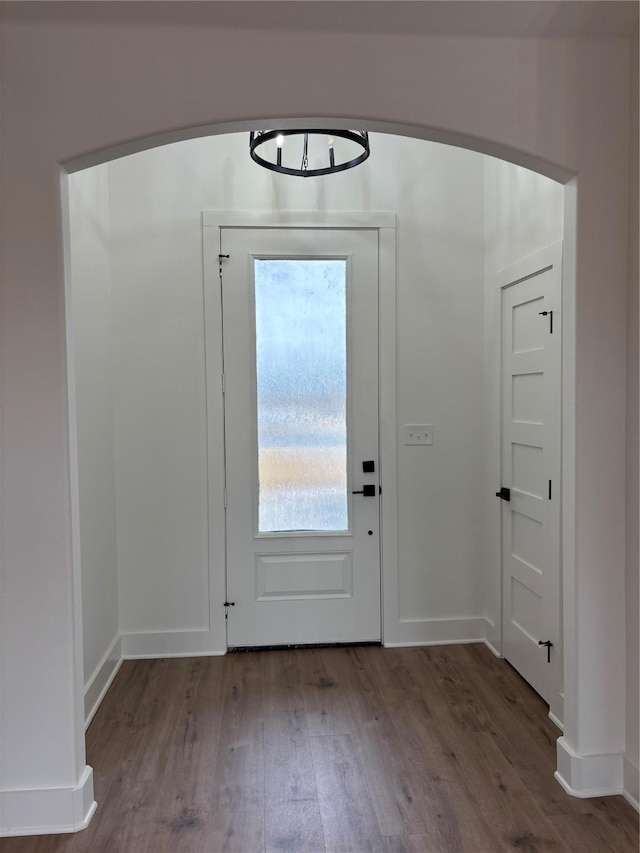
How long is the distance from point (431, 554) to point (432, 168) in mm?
2153

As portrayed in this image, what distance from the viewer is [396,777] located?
2318 millimetres

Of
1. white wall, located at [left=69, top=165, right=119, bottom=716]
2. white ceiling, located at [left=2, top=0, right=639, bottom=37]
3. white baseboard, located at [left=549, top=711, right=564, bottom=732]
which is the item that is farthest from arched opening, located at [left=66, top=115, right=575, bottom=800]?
white ceiling, located at [left=2, top=0, right=639, bottom=37]

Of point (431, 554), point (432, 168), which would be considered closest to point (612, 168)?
point (432, 168)

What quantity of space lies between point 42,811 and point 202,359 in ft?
6.92

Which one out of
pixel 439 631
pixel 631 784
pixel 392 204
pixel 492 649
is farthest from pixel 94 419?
pixel 631 784

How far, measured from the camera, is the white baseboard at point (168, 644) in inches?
134

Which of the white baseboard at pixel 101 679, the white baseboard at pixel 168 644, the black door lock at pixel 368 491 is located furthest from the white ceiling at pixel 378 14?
the white baseboard at pixel 168 644

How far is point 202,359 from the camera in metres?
3.36

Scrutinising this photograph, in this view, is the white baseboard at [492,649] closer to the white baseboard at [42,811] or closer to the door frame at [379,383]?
the door frame at [379,383]

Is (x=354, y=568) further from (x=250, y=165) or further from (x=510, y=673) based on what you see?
(x=250, y=165)

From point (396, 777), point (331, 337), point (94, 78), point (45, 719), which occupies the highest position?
point (94, 78)

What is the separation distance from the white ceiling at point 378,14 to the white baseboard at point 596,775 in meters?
2.47

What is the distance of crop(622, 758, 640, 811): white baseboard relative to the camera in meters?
2.11

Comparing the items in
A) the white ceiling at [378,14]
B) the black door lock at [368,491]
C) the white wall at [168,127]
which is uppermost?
the white ceiling at [378,14]
